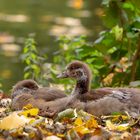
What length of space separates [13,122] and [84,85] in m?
1.61

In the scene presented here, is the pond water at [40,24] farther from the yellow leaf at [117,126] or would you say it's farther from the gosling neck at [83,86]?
the yellow leaf at [117,126]

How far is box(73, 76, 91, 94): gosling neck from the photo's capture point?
7238 millimetres

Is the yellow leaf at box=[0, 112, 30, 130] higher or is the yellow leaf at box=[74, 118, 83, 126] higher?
the yellow leaf at box=[0, 112, 30, 130]

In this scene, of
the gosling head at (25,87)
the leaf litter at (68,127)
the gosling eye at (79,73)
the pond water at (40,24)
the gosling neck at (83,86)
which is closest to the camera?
the leaf litter at (68,127)

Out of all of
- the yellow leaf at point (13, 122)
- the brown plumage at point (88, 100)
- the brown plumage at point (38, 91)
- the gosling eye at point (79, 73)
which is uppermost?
the gosling eye at point (79, 73)

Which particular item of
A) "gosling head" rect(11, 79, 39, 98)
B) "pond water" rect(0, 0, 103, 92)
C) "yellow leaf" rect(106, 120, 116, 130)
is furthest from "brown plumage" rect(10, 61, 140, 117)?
"pond water" rect(0, 0, 103, 92)

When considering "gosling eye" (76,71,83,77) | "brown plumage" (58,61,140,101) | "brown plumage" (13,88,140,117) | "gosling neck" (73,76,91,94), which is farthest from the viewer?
"gosling eye" (76,71,83,77)

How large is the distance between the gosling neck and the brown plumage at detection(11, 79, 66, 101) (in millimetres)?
244

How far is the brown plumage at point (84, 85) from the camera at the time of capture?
7.02m

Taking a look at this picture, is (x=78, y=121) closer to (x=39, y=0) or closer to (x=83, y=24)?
(x=83, y=24)

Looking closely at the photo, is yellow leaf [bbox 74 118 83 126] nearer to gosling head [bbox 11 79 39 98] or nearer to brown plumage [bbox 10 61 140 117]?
brown plumage [bbox 10 61 140 117]

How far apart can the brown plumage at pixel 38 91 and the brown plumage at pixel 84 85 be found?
201 millimetres

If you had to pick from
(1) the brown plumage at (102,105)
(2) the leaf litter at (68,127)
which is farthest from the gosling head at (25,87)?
(2) the leaf litter at (68,127)

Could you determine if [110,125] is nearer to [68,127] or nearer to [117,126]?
[117,126]
